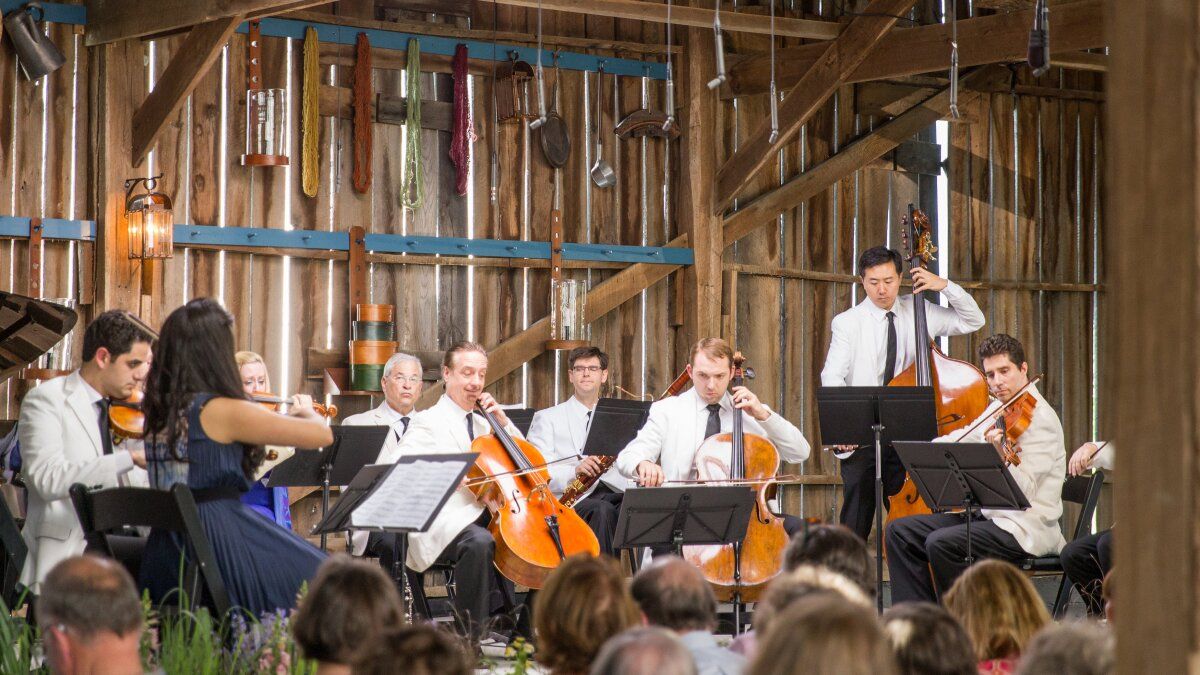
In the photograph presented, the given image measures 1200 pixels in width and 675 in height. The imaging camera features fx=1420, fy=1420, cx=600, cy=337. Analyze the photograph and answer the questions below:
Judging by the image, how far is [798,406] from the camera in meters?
9.69

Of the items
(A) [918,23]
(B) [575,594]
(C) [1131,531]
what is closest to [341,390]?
(A) [918,23]

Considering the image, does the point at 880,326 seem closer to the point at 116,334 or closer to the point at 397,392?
the point at 397,392

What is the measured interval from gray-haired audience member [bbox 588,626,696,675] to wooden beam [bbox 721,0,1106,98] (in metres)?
5.87

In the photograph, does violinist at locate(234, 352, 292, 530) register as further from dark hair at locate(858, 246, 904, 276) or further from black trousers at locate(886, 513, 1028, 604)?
dark hair at locate(858, 246, 904, 276)

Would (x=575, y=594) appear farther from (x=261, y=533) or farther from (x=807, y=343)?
(x=807, y=343)

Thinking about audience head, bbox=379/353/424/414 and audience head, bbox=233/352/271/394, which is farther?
audience head, bbox=379/353/424/414

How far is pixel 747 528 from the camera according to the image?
601cm

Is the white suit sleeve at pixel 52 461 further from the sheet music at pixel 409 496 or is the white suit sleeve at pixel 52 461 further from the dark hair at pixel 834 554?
the dark hair at pixel 834 554

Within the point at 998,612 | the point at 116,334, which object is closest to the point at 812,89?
the point at 116,334

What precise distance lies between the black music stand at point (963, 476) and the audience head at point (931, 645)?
10.7 ft

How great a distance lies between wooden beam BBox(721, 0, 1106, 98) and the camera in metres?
7.23

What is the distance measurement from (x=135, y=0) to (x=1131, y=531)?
20.8ft

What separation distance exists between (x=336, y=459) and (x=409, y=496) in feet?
4.58

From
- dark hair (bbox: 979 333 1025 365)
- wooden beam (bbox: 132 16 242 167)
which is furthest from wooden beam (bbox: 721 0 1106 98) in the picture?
wooden beam (bbox: 132 16 242 167)
